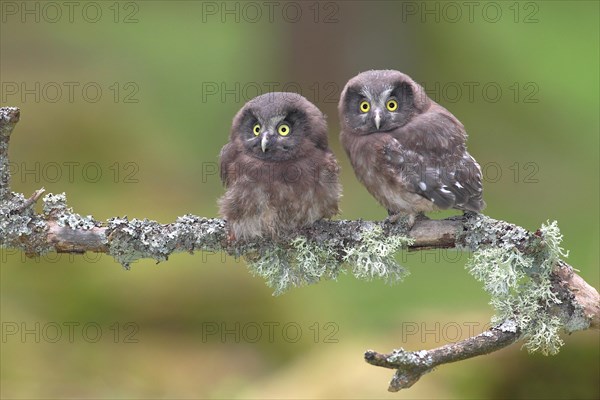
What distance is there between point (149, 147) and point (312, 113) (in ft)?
17.9

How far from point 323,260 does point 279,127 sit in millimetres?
666

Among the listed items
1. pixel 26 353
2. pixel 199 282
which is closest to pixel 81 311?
pixel 26 353

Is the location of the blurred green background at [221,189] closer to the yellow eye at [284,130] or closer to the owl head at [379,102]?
the owl head at [379,102]

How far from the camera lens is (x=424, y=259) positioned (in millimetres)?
6934

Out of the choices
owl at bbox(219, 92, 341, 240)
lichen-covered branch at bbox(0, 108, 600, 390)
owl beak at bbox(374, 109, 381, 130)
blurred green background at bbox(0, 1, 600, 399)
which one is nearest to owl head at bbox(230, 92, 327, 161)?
owl at bbox(219, 92, 341, 240)

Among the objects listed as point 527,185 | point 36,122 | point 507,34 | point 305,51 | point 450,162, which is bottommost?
point 450,162

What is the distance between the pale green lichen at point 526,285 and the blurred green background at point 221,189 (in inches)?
53.9

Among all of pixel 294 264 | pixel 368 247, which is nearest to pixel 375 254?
pixel 368 247

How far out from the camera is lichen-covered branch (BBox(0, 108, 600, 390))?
358 cm

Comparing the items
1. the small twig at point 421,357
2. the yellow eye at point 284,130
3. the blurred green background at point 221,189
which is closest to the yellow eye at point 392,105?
the yellow eye at point 284,130

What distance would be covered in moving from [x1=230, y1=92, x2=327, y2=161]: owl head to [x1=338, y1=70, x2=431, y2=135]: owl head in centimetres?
16

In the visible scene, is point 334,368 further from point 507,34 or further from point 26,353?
point 507,34

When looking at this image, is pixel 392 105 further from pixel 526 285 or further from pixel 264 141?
pixel 526 285

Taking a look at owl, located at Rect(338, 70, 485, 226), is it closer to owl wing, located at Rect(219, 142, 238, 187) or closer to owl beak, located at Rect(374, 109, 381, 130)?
owl beak, located at Rect(374, 109, 381, 130)
